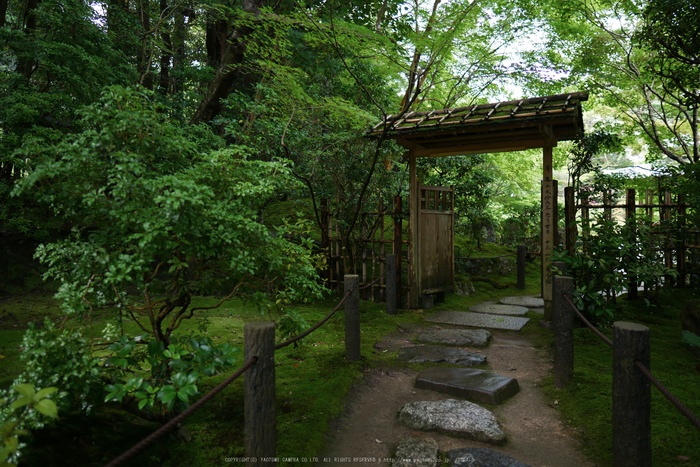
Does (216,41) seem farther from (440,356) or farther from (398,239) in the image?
(440,356)

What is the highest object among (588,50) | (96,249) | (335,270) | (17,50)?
(588,50)

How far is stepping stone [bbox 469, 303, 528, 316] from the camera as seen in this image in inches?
309

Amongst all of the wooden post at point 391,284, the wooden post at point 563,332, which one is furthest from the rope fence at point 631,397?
the wooden post at point 391,284

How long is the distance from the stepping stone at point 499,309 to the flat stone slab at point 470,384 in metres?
3.53

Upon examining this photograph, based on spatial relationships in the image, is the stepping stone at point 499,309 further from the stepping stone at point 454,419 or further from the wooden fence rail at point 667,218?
the stepping stone at point 454,419

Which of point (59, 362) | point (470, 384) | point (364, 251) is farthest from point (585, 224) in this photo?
point (59, 362)

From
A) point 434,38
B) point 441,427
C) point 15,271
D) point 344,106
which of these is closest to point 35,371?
point 441,427

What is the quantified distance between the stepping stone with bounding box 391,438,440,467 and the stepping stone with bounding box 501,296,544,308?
6.10 m

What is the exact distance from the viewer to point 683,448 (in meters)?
3.07

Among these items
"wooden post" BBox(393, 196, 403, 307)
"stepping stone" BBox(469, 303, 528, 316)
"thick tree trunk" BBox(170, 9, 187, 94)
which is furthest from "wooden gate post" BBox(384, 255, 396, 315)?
"thick tree trunk" BBox(170, 9, 187, 94)

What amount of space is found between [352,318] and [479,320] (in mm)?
3348

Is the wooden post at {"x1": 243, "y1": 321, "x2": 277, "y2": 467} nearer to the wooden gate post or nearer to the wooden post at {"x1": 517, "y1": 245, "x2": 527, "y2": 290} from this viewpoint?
the wooden gate post

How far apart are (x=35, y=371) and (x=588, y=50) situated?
13169mm

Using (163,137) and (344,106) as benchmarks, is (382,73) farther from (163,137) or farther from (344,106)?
(163,137)
